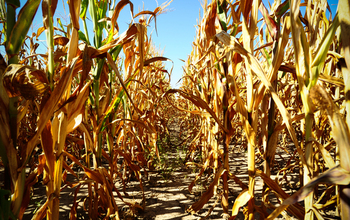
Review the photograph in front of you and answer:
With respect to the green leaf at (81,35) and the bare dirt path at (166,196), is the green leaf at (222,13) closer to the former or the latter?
the green leaf at (81,35)

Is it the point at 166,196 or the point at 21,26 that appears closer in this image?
the point at 21,26

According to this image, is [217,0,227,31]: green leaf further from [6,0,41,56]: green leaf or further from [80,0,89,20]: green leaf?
[6,0,41,56]: green leaf

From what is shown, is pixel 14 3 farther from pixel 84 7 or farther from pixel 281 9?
pixel 281 9

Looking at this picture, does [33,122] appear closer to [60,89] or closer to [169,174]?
[169,174]

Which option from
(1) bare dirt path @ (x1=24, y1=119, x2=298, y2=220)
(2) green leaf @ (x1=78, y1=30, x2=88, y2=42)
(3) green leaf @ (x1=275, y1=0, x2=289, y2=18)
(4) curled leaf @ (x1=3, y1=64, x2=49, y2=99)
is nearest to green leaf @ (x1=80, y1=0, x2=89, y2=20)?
(2) green leaf @ (x1=78, y1=30, x2=88, y2=42)

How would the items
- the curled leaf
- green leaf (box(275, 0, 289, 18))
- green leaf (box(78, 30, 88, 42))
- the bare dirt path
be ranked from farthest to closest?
the bare dirt path < green leaf (box(78, 30, 88, 42)) < green leaf (box(275, 0, 289, 18)) < the curled leaf

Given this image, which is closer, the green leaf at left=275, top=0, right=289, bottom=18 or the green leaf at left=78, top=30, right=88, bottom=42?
the green leaf at left=275, top=0, right=289, bottom=18

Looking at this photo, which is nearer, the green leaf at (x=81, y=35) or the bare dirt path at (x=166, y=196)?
the green leaf at (x=81, y=35)

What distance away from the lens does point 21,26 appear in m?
0.63

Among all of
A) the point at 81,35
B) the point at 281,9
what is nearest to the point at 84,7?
the point at 81,35

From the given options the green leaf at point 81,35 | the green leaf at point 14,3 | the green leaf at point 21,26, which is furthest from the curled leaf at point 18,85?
the green leaf at point 81,35

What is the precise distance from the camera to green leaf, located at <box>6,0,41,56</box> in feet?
2.04

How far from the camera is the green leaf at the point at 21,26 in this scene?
24.5 inches

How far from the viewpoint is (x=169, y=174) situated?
98.4 inches
